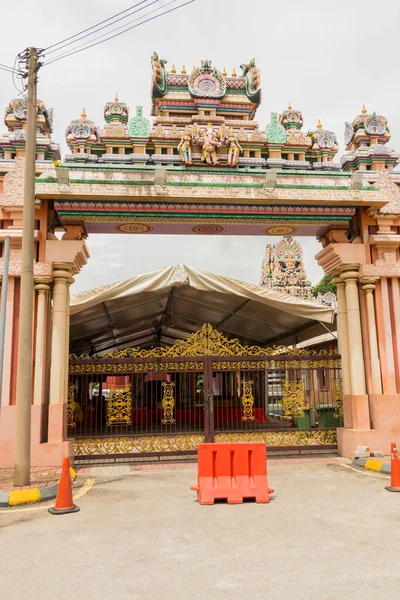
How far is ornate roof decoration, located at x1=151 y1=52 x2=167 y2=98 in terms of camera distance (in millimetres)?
14633

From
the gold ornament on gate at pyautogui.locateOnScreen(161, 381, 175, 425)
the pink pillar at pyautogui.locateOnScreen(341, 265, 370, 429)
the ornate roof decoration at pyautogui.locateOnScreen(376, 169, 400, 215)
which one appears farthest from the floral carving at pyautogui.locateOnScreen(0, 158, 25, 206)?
the ornate roof decoration at pyautogui.locateOnScreen(376, 169, 400, 215)

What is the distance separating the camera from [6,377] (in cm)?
995

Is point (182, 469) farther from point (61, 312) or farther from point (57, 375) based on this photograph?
point (61, 312)

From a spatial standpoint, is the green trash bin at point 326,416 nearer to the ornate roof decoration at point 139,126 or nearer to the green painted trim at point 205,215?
the green painted trim at point 205,215

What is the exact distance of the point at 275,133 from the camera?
41.9ft

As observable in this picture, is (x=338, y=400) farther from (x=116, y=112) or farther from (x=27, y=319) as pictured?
(x=116, y=112)

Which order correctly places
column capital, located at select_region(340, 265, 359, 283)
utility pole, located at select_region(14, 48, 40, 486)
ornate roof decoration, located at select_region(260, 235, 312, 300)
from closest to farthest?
utility pole, located at select_region(14, 48, 40, 486), column capital, located at select_region(340, 265, 359, 283), ornate roof decoration, located at select_region(260, 235, 312, 300)

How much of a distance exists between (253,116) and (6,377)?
1018 cm

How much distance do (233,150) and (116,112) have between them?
3.50 meters

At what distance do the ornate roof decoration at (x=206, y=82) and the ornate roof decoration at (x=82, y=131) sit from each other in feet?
10.5

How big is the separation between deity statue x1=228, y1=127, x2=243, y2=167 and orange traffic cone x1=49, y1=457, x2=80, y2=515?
7.71 m

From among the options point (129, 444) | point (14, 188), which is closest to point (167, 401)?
point (129, 444)

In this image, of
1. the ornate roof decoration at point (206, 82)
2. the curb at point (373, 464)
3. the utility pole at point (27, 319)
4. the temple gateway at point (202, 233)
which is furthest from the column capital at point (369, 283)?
the ornate roof decoration at point (206, 82)

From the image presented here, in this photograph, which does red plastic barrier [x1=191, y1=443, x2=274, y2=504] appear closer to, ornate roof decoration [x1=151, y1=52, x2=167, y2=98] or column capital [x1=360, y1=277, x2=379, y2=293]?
column capital [x1=360, y1=277, x2=379, y2=293]
